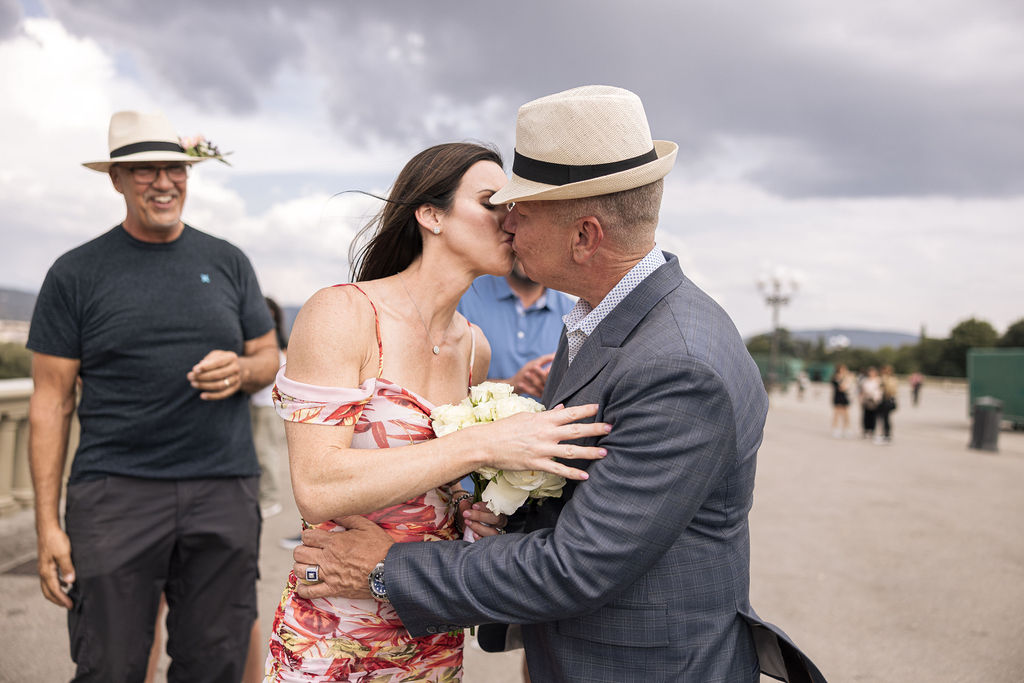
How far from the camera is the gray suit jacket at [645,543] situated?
5.65 ft

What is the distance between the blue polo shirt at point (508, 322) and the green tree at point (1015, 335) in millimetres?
64667

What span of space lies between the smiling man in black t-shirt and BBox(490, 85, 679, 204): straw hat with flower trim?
2026mm

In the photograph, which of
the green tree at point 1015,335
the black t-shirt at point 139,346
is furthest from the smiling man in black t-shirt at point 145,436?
the green tree at point 1015,335

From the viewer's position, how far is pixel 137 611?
320cm

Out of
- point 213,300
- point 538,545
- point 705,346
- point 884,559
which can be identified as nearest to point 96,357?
point 213,300

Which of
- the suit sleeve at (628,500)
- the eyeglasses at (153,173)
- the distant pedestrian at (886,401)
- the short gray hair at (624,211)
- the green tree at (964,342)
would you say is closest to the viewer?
the suit sleeve at (628,500)

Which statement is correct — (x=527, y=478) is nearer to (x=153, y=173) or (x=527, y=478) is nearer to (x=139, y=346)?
(x=139, y=346)

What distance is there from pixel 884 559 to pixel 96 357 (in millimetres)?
7351

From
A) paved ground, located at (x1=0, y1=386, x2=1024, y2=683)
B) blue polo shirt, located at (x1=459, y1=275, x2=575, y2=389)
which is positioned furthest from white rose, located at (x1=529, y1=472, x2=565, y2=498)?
paved ground, located at (x1=0, y1=386, x2=1024, y2=683)

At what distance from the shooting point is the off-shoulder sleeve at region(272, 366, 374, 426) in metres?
2.07

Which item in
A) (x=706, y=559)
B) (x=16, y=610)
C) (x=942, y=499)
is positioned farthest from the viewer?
(x=942, y=499)

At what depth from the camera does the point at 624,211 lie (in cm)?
201

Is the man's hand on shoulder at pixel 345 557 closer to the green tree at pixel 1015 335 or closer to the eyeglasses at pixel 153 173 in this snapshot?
the eyeglasses at pixel 153 173

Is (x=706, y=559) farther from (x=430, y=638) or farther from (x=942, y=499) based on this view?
(x=942, y=499)
